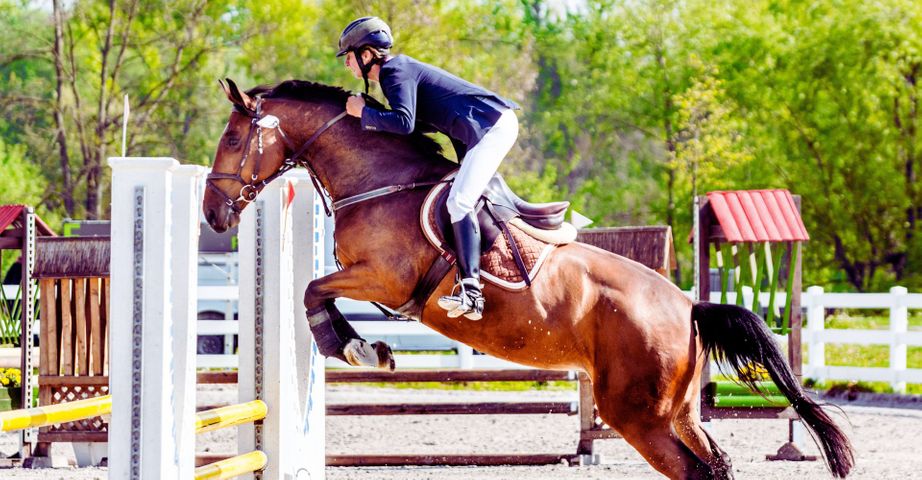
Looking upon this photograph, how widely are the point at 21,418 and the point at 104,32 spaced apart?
74.6 feet

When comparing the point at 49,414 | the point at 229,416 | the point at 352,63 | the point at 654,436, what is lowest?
the point at 654,436

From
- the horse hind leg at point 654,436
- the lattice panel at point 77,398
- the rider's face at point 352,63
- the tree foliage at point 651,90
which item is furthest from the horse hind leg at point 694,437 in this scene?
the tree foliage at point 651,90

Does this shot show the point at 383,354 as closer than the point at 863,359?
Yes

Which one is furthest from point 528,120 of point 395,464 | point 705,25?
point 395,464

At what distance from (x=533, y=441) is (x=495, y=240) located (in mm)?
4481

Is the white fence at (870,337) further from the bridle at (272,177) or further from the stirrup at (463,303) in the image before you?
the bridle at (272,177)

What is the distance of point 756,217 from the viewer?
24.0ft

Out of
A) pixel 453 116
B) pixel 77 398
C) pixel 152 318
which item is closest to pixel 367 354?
pixel 453 116

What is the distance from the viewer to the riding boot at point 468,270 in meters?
4.70

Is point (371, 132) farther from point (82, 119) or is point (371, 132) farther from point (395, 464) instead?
point (82, 119)

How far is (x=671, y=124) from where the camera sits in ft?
90.4

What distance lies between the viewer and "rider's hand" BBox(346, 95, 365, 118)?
197 inches

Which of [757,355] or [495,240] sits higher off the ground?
[495,240]

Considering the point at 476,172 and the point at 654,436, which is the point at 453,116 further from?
the point at 654,436
